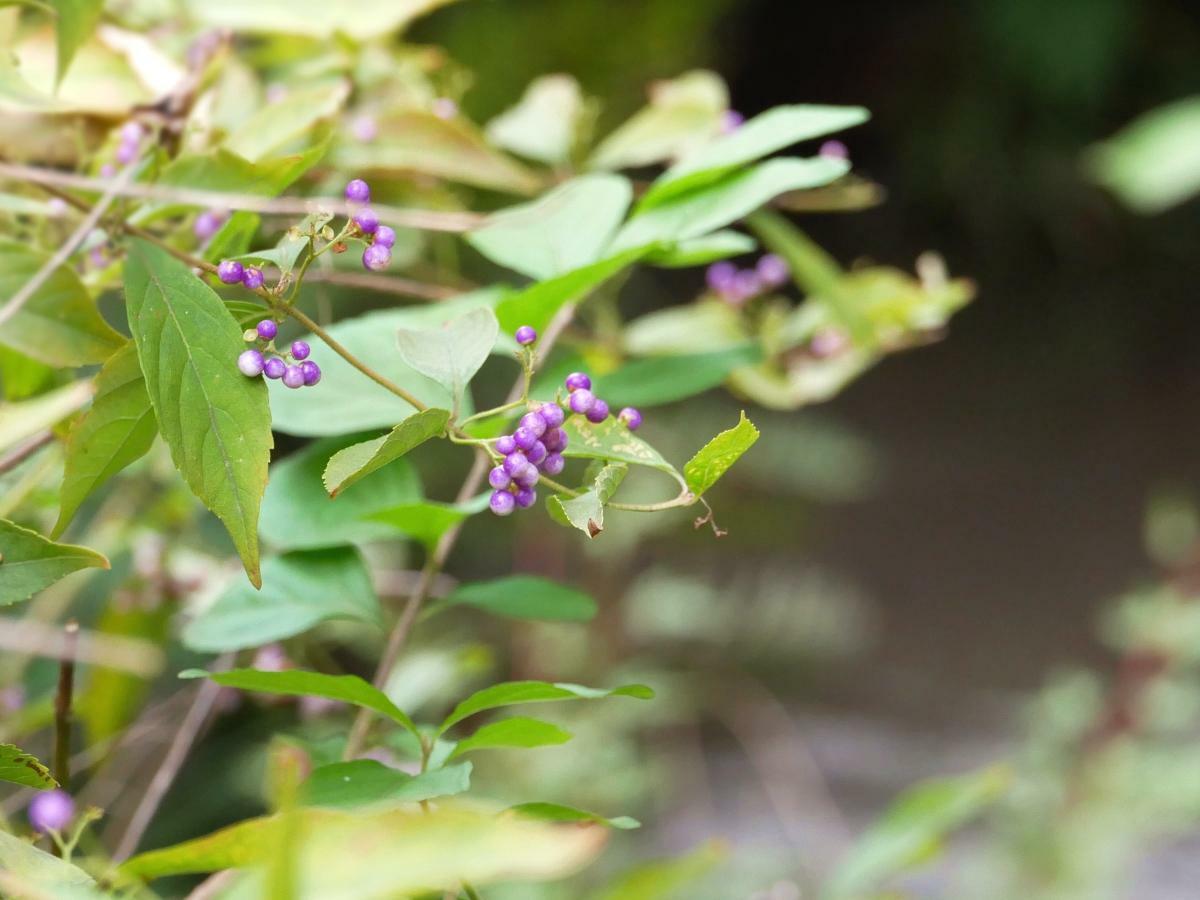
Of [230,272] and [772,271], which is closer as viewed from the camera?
[230,272]

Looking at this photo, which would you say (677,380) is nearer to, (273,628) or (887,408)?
(273,628)

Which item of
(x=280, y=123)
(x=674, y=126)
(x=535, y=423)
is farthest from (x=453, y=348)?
(x=674, y=126)

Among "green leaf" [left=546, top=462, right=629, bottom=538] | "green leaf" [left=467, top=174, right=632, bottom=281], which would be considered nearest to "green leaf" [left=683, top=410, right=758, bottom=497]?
"green leaf" [left=546, top=462, right=629, bottom=538]

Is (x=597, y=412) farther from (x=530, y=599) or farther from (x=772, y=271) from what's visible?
(x=772, y=271)

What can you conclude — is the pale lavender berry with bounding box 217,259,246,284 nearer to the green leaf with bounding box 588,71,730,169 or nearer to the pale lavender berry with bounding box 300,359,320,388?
the pale lavender berry with bounding box 300,359,320,388

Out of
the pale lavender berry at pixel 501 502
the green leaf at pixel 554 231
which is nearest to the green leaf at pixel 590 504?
the pale lavender berry at pixel 501 502

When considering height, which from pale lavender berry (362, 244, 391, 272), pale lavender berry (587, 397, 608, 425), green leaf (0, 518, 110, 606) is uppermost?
pale lavender berry (362, 244, 391, 272)

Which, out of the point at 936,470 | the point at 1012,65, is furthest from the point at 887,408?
the point at 1012,65
